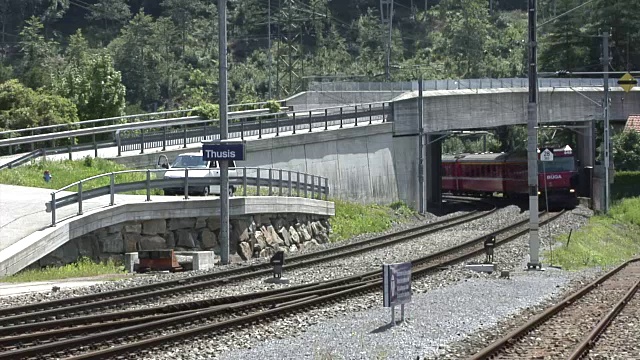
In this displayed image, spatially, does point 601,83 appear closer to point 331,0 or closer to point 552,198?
point 552,198

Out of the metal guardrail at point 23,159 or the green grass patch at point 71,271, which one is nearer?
the green grass patch at point 71,271

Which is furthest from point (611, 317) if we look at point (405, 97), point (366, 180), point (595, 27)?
point (595, 27)

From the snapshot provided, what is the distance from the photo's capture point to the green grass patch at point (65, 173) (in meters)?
37.9

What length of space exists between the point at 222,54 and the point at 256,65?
97182 millimetres

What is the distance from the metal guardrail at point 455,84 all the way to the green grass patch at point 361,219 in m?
8.03

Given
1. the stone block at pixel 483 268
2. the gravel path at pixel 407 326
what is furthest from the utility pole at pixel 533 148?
the gravel path at pixel 407 326

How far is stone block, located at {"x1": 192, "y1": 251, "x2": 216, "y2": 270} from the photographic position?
3012 centimetres

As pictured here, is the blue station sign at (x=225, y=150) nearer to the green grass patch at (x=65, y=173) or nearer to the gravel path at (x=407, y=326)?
the gravel path at (x=407, y=326)

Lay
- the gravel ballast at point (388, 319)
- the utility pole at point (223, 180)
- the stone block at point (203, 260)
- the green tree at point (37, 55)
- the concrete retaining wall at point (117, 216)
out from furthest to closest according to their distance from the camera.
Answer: the green tree at point (37, 55) → the utility pole at point (223, 180) → the stone block at point (203, 260) → the concrete retaining wall at point (117, 216) → the gravel ballast at point (388, 319)

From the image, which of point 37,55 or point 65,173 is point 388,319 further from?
point 37,55

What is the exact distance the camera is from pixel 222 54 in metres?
31.0

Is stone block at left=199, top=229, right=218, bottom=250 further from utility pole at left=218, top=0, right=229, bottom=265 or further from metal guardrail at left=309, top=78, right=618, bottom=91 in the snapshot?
metal guardrail at left=309, top=78, right=618, bottom=91

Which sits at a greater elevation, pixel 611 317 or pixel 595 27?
pixel 595 27

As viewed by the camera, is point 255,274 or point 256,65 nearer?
point 255,274
